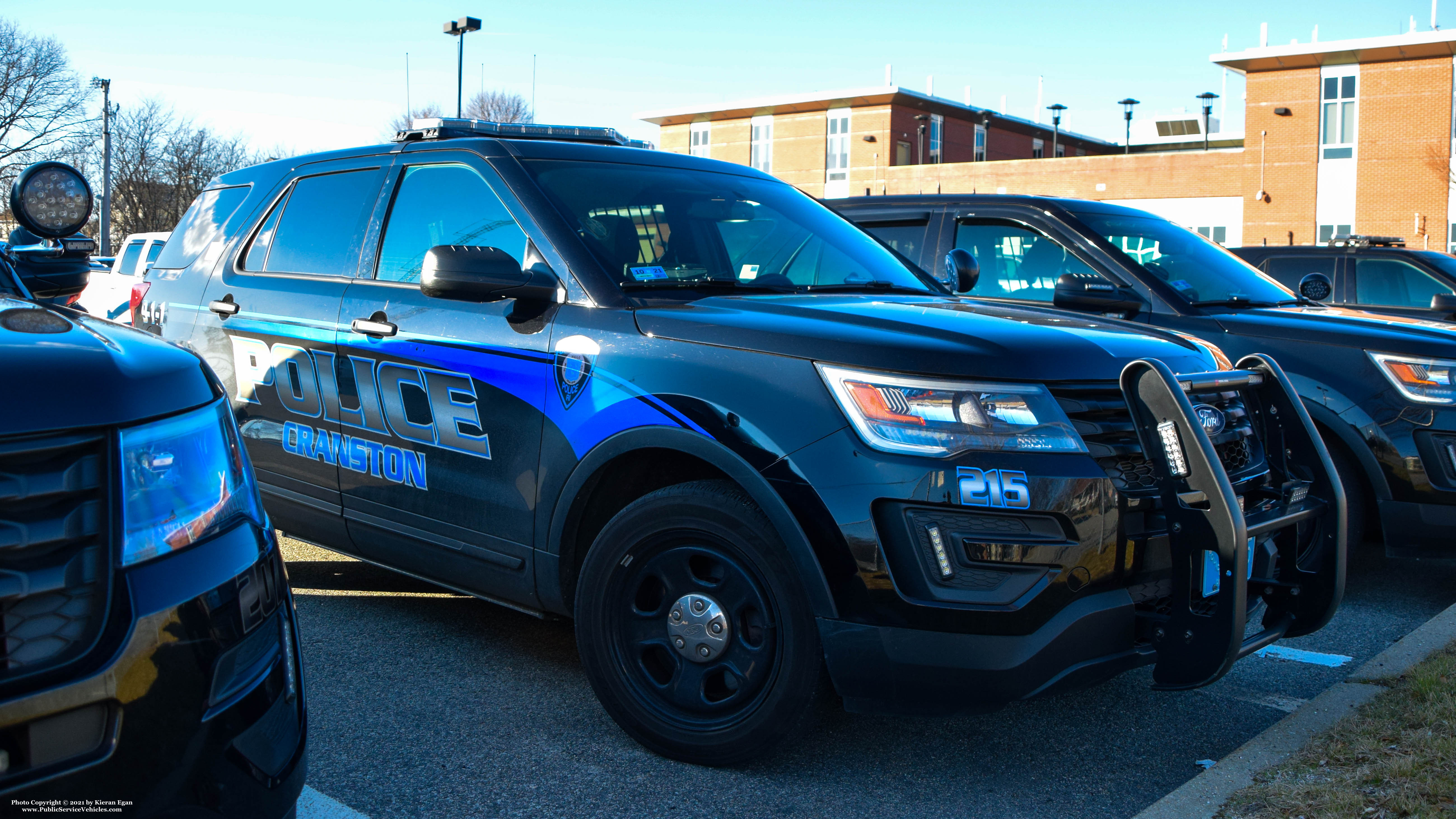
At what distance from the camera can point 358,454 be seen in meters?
3.97

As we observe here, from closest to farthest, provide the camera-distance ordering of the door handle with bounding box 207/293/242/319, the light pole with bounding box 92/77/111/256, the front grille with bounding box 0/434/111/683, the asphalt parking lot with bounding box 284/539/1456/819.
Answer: the front grille with bounding box 0/434/111/683 → the asphalt parking lot with bounding box 284/539/1456/819 → the door handle with bounding box 207/293/242/319 → the light pole with bounding box 92/77/111/256

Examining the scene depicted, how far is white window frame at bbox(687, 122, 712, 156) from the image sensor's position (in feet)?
225

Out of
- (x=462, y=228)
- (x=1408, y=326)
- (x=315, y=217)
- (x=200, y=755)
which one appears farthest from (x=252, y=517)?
(x=1408, y=326)

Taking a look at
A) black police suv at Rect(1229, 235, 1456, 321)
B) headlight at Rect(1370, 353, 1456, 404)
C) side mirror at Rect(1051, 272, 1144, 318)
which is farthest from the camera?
black police suv at Rect(1229, 235, 1456, 321)

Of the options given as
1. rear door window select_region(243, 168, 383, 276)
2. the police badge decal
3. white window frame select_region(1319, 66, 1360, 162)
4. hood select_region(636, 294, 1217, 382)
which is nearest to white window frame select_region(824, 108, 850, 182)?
white window frame select_region(1319, 66, 1360, 162)

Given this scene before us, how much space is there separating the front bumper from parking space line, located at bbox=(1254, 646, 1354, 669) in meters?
3.63

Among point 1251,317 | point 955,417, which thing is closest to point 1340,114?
point 1251,317

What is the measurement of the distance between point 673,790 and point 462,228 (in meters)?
2.01

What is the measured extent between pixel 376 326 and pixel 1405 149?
1859 inches

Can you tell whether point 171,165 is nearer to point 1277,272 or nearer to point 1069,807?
point 1277,272

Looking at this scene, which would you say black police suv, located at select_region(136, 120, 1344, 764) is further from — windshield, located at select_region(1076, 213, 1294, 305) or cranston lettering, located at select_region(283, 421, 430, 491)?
windshield, located at select_region(1076, 213, 1294, 305)

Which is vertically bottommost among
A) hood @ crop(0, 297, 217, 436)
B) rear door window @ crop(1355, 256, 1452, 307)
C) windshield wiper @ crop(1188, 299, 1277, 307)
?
hood @ crop(0, 297, 217, 436)

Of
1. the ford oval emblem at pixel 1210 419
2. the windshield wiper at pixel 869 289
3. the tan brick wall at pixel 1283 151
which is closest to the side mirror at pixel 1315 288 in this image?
the windshield wiper at pixel 869 289

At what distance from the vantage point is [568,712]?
3596 millimetres
